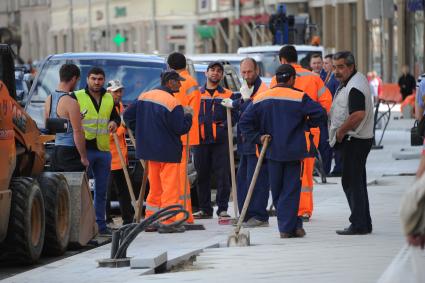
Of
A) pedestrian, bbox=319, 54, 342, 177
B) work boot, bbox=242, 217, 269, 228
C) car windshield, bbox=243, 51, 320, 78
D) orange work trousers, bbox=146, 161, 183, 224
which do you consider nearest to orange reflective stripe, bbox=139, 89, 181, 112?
orange work trousers, bbox=146, 161, 183, 224

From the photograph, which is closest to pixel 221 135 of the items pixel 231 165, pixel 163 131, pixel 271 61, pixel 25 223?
pixel 231 165

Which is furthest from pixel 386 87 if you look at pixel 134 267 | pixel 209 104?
pixel 134 267

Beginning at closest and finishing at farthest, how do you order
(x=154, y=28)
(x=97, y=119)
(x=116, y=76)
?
1. (x=97, y=119)
2. (x=116, y=76)
3. (x=154, y=28)

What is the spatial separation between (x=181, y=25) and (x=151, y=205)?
80426mm

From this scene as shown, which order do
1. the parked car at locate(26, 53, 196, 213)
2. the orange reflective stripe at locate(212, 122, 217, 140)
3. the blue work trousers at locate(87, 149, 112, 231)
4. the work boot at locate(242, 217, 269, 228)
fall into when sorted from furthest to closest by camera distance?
the parked car at locate(26, 53, 196, 213)
the orange reflective stripe at locate(212, 122, 217, 140)
the work boot at locate(242, 217, 269, 228)
the blue work trousers at locate(87, 149, 112, 231)

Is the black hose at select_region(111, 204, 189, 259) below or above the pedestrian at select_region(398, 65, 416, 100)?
above

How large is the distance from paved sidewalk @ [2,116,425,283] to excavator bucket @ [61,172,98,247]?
1.01 feet

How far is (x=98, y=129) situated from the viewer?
17.6 meters

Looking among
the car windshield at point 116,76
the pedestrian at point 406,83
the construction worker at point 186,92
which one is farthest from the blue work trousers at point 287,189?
the pedestrian at point 406,83

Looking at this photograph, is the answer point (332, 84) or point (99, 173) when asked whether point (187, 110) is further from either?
point (332, 84)

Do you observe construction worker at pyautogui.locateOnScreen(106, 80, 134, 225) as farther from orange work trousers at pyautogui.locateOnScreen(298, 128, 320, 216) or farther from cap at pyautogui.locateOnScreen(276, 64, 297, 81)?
cap at pyautogui.locateOnScreen(276, 64, 297, 81)

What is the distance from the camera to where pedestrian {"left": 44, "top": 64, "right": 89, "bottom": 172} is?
1700cm

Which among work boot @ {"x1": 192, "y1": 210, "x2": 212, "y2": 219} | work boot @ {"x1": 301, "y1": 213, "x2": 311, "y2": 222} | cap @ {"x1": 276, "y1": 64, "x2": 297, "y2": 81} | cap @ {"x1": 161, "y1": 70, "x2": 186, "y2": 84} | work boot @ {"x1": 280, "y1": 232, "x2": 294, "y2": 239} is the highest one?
cap @ {"x1": 276, "y1": 64, "x2": 297, "y2": 81}

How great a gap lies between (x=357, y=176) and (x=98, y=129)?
2892 millimetres
